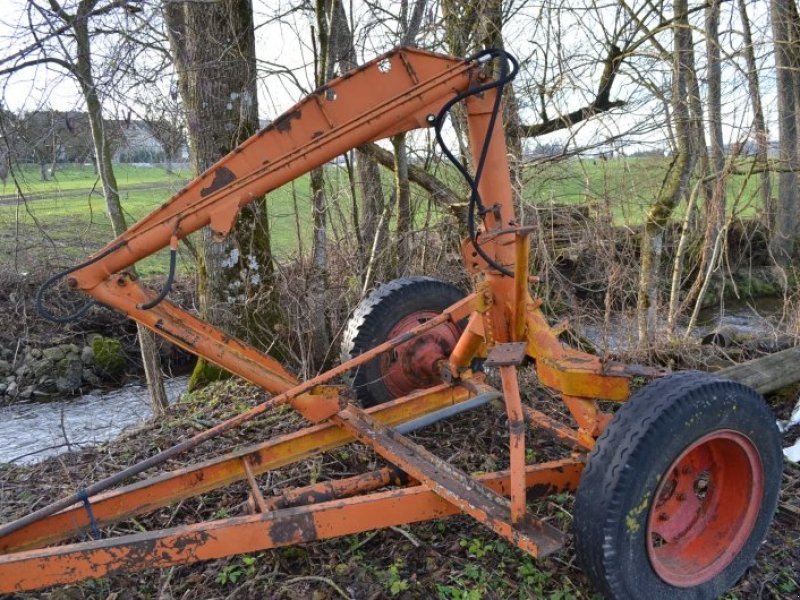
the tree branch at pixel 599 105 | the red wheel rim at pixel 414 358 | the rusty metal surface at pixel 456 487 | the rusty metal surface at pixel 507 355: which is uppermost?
the tree branch at pixel 599 105

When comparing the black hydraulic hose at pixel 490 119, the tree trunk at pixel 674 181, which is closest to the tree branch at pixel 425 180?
the tree trunk at pixel 674 181

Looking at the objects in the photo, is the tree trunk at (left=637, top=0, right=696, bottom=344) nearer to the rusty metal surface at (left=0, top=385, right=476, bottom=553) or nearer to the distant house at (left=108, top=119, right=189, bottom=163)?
the rusty metal surface at (left=0, top=385, right=476, bottom=553)

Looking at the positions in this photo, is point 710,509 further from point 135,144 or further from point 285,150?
point 135,144

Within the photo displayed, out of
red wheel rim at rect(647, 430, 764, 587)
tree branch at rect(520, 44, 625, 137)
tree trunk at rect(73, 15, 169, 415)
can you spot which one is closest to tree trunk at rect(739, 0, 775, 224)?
tree branch at rect(520, 44, 625, 137)

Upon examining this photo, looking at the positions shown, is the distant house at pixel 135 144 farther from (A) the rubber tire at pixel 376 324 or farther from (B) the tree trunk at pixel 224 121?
(A) the rubber tire at pixel 376 324

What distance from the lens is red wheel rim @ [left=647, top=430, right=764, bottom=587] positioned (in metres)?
3.10

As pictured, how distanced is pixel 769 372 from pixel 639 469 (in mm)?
2989

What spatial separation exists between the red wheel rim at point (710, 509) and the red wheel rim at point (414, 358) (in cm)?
183

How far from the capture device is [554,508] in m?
3.59

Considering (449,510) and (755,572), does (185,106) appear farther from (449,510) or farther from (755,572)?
(755,572)

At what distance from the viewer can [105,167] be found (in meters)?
6.89

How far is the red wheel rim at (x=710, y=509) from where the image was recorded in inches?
122

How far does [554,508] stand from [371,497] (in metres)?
1.20

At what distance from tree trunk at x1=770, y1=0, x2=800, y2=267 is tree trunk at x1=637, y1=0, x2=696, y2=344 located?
105 centimetres
